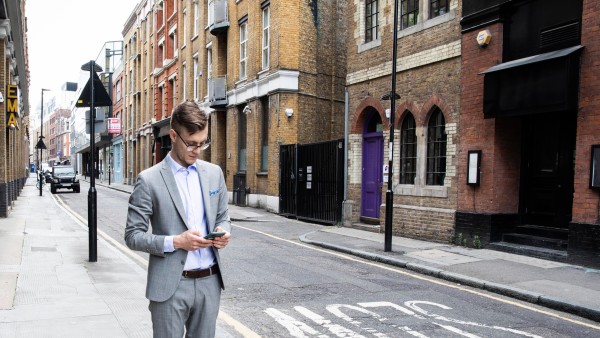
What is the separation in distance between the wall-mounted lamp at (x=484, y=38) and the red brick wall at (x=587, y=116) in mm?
2105

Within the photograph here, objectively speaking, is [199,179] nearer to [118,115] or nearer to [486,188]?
[486,188]

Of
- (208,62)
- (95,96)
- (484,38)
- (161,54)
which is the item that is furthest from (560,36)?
(161,54)

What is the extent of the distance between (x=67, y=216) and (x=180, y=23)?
1949cm

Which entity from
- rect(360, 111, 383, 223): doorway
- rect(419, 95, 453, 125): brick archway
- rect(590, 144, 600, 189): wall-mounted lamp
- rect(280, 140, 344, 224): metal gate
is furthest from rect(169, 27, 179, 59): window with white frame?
rect(590, 144, 600, 189): wall-mounted lamp

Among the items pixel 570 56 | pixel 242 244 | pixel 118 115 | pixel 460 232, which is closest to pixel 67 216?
pixel 242 244

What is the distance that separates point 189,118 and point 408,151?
38.8 ft

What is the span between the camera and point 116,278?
7.76 meters

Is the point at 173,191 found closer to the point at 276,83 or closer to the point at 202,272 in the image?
the point at 202,272

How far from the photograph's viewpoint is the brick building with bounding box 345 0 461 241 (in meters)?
12.4

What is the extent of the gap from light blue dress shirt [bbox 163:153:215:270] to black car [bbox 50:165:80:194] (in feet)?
109

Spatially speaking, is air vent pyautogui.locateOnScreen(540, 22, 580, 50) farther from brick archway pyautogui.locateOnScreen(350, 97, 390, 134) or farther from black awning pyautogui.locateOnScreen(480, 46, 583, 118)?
brick archway pyautogui.locateOnScreen(350, 97, 390, 134)

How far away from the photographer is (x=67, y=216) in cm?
1819

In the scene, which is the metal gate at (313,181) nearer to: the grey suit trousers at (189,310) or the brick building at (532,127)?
the brick building at (532,127)

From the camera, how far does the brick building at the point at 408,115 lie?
12438mm
